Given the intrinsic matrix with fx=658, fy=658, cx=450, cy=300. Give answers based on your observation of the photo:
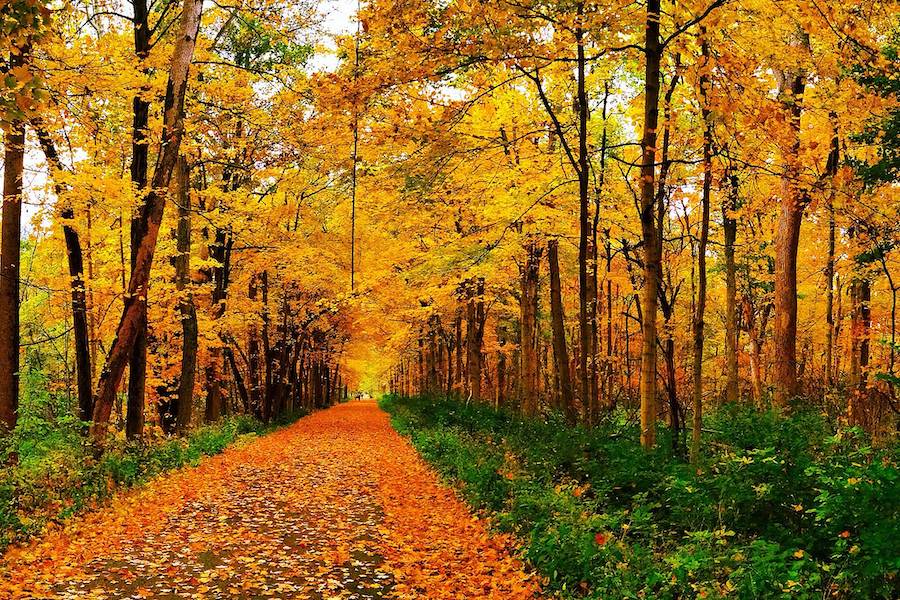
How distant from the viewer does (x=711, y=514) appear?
5840 millimetres

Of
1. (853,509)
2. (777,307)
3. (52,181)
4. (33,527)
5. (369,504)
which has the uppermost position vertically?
(52,181)

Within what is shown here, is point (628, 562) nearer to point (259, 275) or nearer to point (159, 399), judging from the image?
point (159, 399)

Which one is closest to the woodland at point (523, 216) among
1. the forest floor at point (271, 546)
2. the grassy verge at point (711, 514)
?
the grassy verge at point (711, 514)

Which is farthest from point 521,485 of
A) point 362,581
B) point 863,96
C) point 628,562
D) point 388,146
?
point 863,96

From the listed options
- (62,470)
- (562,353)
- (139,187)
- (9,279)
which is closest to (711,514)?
(562,353)

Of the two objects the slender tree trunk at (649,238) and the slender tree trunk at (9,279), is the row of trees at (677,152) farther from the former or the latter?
the slender tree trunk at (9,279)

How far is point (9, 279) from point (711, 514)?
11.3 m

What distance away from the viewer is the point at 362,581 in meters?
6.70

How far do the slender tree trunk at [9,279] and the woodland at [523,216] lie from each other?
0.05 m

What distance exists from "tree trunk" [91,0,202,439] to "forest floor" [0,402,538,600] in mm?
1861

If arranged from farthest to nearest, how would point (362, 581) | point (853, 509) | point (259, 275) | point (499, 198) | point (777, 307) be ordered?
point (259, 275)
point (499, 198)
point (777, 307)
point (362, 581)
point (853, 509)

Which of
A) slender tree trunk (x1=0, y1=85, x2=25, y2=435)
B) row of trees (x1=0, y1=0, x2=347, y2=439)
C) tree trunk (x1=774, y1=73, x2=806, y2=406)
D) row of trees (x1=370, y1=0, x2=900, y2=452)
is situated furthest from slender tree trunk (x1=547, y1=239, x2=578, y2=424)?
slender tree trunk (x1=0, y1=85, x2=25, y2=435)

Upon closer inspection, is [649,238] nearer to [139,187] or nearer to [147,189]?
[147,189]

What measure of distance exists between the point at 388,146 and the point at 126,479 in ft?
22.6
